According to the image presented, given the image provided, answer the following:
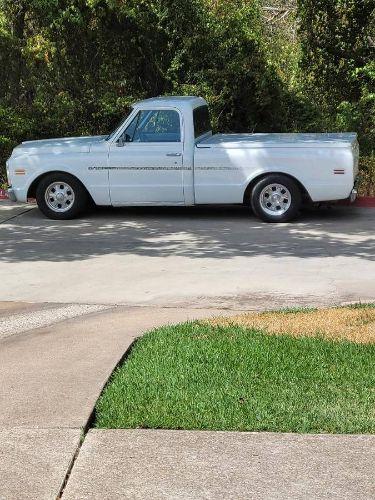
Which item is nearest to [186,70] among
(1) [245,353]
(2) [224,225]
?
(2) [224,225]

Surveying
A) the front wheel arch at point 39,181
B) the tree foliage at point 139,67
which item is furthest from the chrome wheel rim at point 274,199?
the tree foliage at point 139,67

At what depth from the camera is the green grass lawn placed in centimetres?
533

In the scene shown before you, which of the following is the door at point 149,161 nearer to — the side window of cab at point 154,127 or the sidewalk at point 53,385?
the side window of cab at point 154,127

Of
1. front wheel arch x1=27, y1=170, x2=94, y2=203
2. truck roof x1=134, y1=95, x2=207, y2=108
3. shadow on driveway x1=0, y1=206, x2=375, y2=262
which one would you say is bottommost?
shadow on driveway x1=0, y1=206, x2=375, y2=262

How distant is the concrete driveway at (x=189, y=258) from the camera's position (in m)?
9.20

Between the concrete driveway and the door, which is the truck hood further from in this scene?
the concrete driveway

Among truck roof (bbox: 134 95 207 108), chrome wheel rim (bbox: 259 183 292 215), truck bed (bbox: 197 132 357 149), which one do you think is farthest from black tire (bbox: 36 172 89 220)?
chrome wheel rim (bbox: 259 183 292 215)

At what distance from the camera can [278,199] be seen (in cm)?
1356

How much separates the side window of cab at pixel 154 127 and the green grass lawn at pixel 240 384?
6.84 m

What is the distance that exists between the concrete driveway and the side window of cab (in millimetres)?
1258

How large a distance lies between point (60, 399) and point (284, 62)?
16.7 m

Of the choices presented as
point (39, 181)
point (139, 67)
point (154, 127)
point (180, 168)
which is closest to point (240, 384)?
point (180, 168)

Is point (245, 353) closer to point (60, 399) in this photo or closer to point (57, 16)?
point (60, 399)

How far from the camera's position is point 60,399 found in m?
5.71
